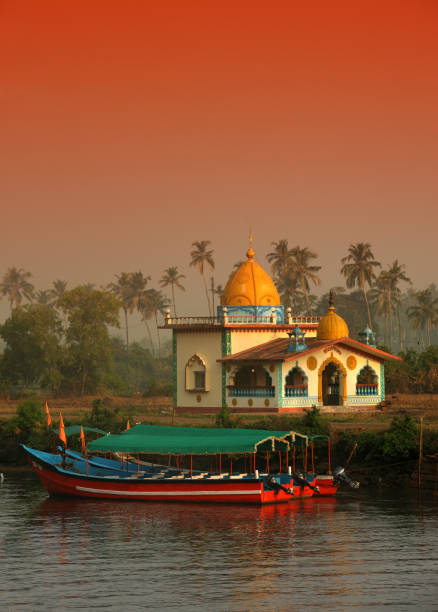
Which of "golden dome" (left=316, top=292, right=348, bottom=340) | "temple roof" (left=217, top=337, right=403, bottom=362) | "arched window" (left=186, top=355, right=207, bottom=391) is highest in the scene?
"golden dome" (left=316, top=292, right=348, bottom=340)

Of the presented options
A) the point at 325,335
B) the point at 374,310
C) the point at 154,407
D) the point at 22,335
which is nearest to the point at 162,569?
the point at 325,335

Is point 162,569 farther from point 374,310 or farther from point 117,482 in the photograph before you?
point 374,310

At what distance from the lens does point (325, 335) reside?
198 feet

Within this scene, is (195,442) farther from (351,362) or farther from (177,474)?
(351,362)

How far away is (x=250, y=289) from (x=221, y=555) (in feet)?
113

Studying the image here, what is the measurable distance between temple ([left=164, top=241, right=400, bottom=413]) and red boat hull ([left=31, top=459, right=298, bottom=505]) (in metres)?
18.4

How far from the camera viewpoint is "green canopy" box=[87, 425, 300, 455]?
1577 inches

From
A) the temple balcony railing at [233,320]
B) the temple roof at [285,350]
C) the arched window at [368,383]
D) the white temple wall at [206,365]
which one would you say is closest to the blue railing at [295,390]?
the temple roof at [285,350]

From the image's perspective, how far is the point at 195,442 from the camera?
4097cm

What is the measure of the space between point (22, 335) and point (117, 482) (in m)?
53.3

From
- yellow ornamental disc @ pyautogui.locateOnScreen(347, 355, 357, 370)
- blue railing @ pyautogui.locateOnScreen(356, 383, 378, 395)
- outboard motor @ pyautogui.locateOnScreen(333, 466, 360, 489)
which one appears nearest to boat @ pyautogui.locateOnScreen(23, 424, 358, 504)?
outboard motor @ pyautogui.locateOnScreen(333, 466, 360, 489)

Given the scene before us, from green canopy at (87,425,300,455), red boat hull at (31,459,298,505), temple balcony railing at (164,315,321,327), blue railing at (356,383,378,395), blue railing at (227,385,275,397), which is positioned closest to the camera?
red boat hull at (31,459,298,505)

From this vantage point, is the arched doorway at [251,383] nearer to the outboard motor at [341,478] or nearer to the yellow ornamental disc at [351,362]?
the yellow ornamental disc at [351,362]

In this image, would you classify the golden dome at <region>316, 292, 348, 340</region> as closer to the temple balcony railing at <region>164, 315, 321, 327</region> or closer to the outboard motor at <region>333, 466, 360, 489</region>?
the temple balcony railing at <region>164, 315, 321, 327</region>
